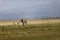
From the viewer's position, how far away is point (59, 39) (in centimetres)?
1844

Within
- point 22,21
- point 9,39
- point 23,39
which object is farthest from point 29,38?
point 22,21

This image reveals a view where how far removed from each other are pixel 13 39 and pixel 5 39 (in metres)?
0.81

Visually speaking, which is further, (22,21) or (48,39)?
(22,21)

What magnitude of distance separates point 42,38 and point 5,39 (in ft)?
11.4

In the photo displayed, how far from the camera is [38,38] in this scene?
18.8 metres

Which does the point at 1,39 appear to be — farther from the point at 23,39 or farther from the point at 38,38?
the point at 38,38

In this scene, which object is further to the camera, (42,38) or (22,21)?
(22,21)

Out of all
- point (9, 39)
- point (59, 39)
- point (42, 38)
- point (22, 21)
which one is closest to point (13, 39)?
point (9, 39)

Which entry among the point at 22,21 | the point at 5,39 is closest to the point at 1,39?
the point at 5,39

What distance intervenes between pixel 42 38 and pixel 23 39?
1.79 metres

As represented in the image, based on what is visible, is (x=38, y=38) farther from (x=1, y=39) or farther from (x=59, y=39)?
(x=1, y=39)

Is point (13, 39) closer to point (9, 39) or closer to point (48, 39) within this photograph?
point (9, 39)

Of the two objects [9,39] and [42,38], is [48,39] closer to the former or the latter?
[42,38]

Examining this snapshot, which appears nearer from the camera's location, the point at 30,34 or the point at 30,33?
the point at 30,34
